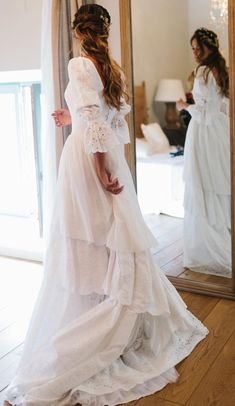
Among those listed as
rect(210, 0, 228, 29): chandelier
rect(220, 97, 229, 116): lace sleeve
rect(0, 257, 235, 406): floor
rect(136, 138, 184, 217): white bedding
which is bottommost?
rect(0, 257, 235, 406): floor

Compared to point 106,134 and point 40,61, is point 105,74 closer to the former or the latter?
point 106,134

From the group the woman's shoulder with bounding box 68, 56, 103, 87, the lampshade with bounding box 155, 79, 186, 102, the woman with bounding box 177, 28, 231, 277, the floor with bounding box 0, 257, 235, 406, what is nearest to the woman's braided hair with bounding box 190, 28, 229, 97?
the woman with bounding box 177, 28, 231, 277

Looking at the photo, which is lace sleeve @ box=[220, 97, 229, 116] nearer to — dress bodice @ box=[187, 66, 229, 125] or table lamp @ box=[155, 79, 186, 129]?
dress bodice @ box=[187, 66, 229, 125]

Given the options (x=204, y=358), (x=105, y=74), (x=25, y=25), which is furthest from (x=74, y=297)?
(x=25, y=25)

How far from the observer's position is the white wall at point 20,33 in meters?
3.07

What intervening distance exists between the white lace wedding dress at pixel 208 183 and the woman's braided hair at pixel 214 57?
4 cm

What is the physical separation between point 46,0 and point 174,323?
191cm

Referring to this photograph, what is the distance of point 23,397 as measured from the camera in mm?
1906

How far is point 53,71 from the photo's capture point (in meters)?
2.84

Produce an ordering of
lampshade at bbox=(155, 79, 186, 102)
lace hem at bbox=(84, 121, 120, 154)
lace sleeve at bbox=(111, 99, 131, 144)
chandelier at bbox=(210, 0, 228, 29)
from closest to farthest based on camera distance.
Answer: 1. lace hem at bbox=(84, 121, 120, 154)
2. lace sleeve at bbox=(111, 99, 131, 144)
3. chandelier at bbox=(210, 0, 228, 29)
4. lampshade at bbox=(155, 79, 186, 102)

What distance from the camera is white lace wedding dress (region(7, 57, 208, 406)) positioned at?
1.88m

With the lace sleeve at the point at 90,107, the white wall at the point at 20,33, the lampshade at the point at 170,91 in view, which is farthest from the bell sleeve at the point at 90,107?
the white wall at the point at 20,33

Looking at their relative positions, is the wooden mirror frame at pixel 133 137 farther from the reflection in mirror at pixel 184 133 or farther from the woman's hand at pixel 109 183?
the woman's hand at pixel 109 183

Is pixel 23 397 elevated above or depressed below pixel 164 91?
below
